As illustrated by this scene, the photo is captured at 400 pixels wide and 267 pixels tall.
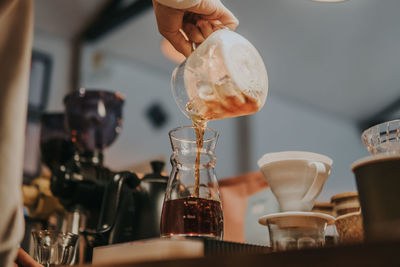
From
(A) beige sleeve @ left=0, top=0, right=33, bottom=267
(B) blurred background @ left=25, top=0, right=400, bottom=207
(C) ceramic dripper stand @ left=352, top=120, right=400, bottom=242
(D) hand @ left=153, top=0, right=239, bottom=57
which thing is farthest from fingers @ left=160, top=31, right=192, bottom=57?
(B) blurred background @ left=25, top=0, right=400, bottom=207

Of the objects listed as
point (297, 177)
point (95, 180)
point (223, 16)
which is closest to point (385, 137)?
point (297, 177)

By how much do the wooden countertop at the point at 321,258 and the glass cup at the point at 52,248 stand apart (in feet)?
1.72

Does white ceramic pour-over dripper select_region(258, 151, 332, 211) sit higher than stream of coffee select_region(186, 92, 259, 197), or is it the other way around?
stream of coffee select_region(186, 92, 259, 197)

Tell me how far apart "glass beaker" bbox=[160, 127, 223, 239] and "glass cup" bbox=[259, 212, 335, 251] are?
12 centimetres

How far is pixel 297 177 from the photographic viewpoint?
866 mm

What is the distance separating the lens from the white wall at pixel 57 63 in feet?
11.3

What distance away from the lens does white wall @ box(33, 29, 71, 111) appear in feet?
11.3

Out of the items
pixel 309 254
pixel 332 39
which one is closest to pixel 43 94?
pixel 332 39

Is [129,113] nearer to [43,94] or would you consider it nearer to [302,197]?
[43,94]

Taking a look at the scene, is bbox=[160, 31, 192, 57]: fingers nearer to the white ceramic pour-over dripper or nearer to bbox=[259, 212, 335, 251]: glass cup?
the white ceramic pour-over dripper

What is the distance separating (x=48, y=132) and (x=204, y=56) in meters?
1.16

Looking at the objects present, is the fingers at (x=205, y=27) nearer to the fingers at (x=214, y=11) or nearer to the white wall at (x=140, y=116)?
the fingers at (x=214, y=11)

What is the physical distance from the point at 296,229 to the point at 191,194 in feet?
0.85

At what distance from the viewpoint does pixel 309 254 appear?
455 millimetres
